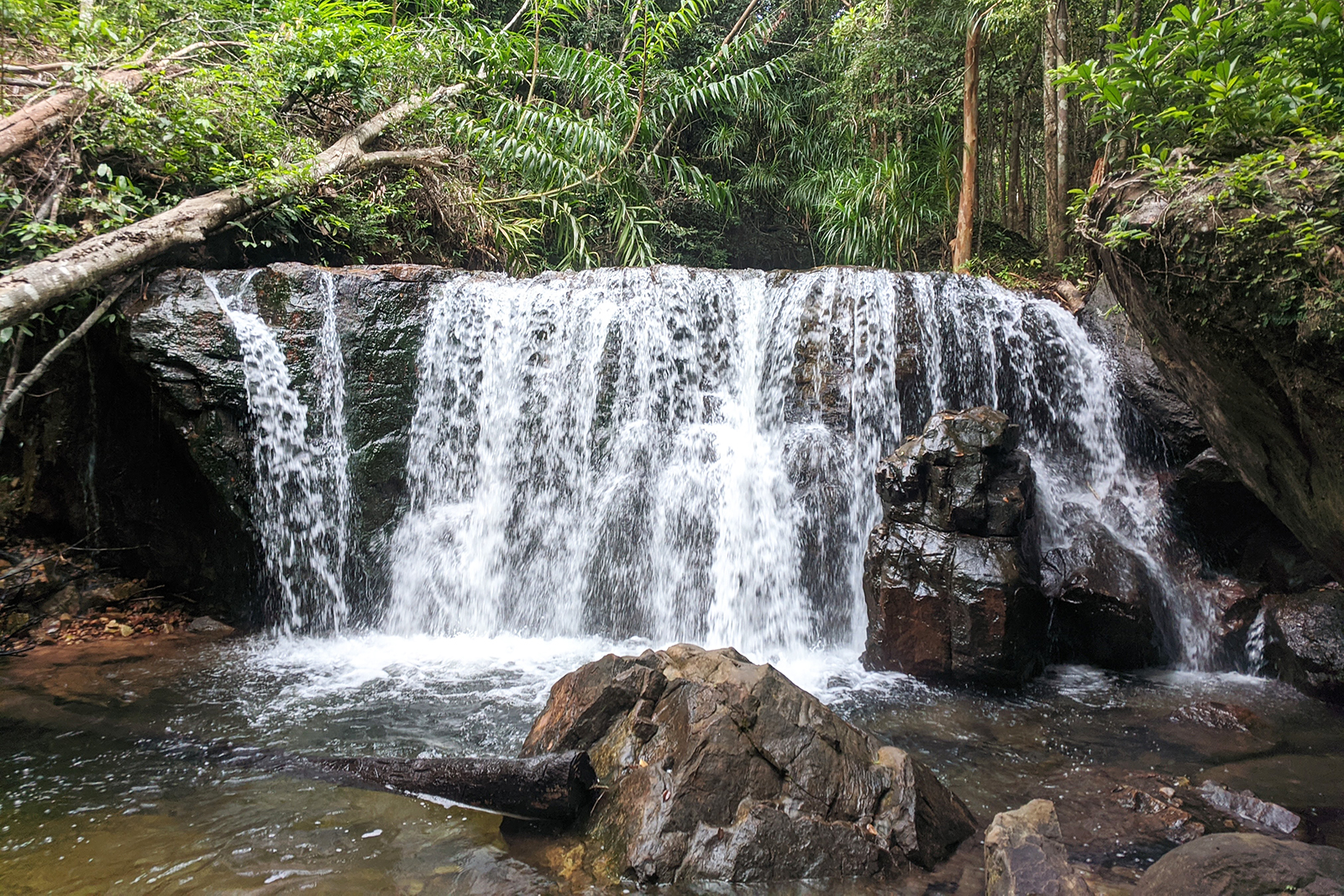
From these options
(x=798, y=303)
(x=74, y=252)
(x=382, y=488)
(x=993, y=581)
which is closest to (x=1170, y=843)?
(x=993, y=581)

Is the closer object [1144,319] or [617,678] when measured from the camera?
[617,678]

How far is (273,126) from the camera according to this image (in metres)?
6.70

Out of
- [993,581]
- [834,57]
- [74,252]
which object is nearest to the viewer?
[993,581]

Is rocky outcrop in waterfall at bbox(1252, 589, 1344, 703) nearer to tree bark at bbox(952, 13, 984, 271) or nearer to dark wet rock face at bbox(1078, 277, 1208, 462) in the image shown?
dark wet rock face at bbox(1078, 277, 1208, 462)

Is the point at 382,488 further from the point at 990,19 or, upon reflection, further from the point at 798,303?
the point at 990,19

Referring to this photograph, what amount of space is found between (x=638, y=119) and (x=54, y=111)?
658 centimetres

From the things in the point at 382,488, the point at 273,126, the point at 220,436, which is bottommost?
the point at 382,488

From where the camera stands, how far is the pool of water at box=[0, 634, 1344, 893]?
8.40 ft

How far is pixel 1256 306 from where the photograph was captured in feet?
9.34

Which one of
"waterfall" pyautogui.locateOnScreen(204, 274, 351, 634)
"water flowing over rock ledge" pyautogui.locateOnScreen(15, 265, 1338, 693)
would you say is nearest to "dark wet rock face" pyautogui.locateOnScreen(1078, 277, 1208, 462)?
"water flowing over rock ledge" pyautogui.locateOnScreen(15, 265, 1338, 693)

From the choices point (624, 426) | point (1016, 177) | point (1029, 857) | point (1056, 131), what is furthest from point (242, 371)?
point (1016, 177)

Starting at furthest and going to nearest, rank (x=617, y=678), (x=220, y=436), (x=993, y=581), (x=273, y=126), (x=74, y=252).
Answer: (x=273, y=126) < (x=220, y=436) < (x=74, y=252) < (x=993, y=581) < (x=617, y=678)

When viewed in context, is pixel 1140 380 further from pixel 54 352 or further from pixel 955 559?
pixel 54 352

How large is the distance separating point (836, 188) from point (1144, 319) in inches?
300
